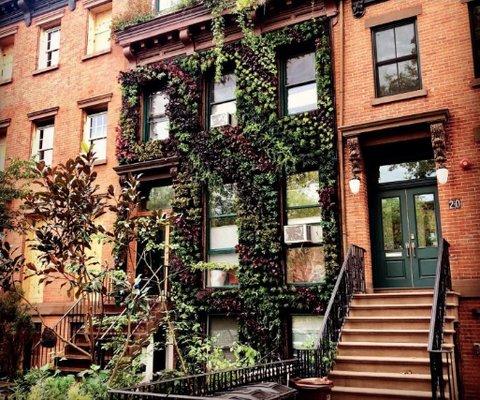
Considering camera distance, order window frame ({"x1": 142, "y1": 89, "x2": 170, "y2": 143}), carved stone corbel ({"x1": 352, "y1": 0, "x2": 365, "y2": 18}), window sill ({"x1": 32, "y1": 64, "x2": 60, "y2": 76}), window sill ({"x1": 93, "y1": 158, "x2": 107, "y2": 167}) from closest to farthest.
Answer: carved stone corbel ({"x1": 352, "y1": 0, "x2": 365, "y2": 18}) → window frame ({"x1": 142, "y1": 89, "x2": 170, "y2": 143}) → window sill ({"x1": 93, "y1": 158, "x2": 107, "y2": 167}) → window sill ({"x1": 32, "y1": 64, "x2": 60, "y2": 76})

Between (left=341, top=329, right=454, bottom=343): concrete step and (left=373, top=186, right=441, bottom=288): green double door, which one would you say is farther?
(left=373, top=186, right=441, bottom=288): green double door

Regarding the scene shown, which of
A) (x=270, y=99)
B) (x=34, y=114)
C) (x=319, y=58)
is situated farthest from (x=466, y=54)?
(x=34, y=114)

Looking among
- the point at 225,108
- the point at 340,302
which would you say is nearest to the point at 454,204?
the point at 340,302

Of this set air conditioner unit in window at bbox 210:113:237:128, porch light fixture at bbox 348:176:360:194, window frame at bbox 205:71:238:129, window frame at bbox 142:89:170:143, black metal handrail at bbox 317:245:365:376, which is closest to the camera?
black metal handrail at bbox 317:245:365:376

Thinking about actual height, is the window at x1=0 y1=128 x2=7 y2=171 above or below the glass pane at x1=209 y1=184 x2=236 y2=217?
above

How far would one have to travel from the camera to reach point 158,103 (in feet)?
47.1

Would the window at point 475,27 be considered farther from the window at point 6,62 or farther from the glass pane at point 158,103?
the window at point 6,62

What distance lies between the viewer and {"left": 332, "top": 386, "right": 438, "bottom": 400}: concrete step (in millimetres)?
7145

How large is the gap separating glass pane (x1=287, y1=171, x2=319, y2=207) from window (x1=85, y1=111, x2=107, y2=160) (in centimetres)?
610

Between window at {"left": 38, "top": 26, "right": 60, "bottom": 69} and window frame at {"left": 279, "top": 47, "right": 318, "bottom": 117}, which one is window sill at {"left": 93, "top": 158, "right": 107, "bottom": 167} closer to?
window at {"left": 38, "top": 26, "right": 60, "bottom": 69}

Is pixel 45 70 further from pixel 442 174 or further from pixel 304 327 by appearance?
pixel 442 174

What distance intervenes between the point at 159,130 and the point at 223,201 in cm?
321

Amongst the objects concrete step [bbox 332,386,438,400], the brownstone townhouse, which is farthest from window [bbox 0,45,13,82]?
concrete step [bbox 332,386,438,400]

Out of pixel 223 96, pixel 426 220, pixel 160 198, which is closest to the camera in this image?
pixel 426 220
